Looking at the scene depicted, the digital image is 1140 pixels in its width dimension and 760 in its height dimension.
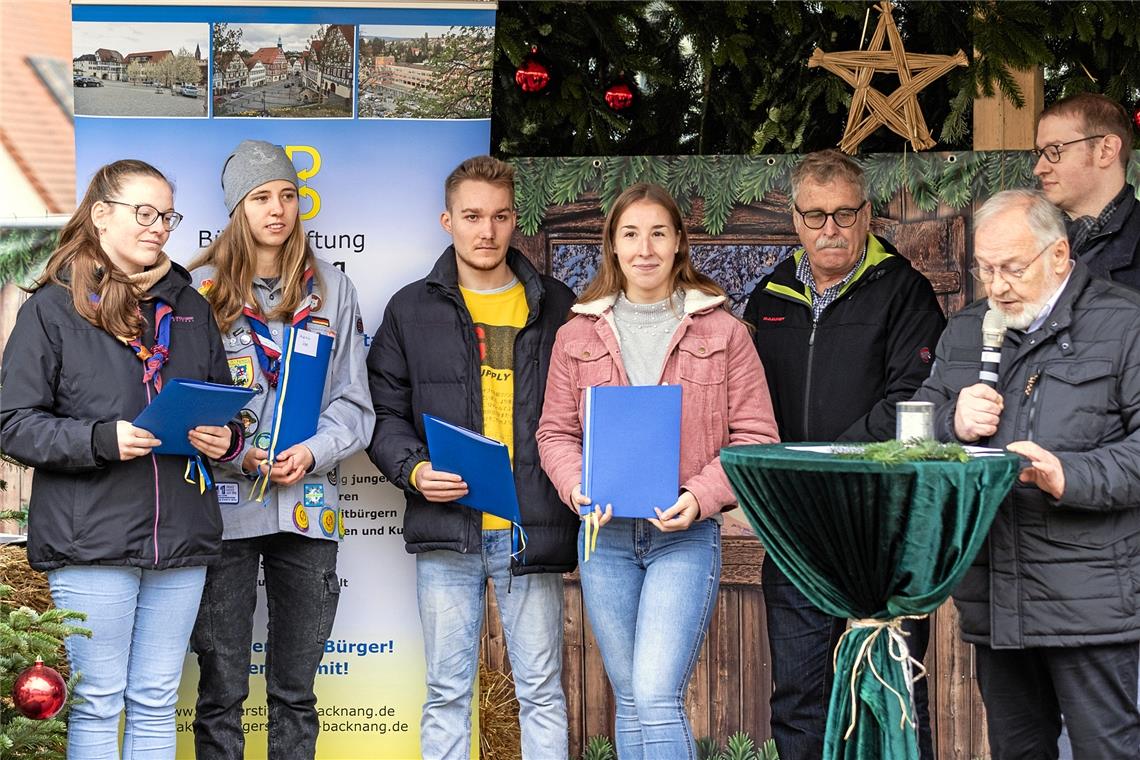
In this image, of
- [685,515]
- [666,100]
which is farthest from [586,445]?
[666,100]

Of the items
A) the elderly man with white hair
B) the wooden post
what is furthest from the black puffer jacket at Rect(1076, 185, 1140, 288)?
the wooden post

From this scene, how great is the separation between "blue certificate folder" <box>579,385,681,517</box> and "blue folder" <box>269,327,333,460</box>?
0.98m

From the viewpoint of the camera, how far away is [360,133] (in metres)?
4.42

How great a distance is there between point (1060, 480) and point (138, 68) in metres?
3.05

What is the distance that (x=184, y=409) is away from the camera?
3527 millimetres

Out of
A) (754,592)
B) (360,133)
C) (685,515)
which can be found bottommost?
(754,592)

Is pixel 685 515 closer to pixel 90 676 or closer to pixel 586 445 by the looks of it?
pixel 586 445

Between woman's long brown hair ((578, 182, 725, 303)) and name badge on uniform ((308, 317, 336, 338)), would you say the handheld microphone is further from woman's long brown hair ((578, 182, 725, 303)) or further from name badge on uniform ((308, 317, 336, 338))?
name badge on uniform ((308, 317, 336, 338))

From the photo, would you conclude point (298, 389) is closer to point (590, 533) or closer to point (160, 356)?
point (160, 356)

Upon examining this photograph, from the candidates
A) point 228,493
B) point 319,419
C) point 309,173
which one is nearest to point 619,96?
point 309,173

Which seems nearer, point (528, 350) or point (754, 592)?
point (528, 350)

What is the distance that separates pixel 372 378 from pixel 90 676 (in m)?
1.22

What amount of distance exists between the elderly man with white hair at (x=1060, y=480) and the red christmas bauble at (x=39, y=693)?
2245mm

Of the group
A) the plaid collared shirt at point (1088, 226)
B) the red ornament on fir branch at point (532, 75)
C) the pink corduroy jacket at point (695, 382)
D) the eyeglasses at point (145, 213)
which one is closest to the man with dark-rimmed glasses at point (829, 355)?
the pink corduroy jacket at point (695, 382)
